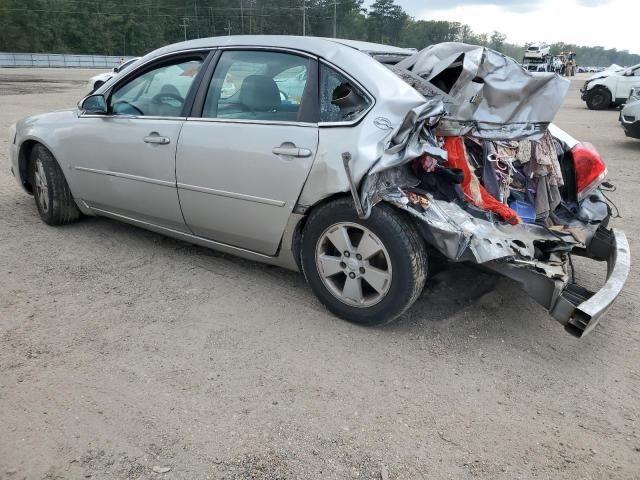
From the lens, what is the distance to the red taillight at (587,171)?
3652mm

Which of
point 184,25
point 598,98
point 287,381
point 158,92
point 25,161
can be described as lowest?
point 287,381

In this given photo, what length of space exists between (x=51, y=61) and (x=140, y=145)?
59110 mm

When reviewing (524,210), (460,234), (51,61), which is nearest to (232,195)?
(460,234)

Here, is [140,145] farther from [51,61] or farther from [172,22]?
[172,22]

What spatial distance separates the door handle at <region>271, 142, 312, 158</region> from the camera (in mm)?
3098

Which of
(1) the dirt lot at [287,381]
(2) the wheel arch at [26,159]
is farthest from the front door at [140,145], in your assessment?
(2) the wheel arch at [26,159]

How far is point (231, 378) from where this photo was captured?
275 centimetres

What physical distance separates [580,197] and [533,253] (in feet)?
2.71

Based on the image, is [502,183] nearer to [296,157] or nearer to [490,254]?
[490,254]

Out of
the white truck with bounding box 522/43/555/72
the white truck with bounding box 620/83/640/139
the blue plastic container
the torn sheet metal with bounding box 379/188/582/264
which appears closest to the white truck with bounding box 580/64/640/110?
the white truck with bounding box 620/83/640/139

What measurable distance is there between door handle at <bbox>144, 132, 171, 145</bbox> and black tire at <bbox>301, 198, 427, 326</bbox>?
126cm

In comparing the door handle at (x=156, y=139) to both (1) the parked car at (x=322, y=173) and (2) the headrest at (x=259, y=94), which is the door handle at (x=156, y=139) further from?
(2) the headrest at (x=259, y=94)

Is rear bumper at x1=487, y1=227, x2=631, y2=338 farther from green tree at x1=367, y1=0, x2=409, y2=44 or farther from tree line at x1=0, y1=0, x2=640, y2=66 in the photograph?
green tree at x1=367, y1=0, x2=409, y2=44

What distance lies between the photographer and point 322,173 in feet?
10.0
